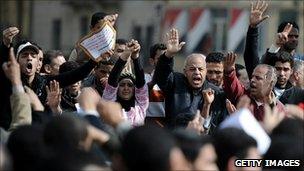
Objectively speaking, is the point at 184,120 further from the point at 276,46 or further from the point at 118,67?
the point at 276,46

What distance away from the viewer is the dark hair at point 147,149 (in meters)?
5.99

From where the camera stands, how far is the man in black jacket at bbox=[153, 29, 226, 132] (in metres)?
9.73

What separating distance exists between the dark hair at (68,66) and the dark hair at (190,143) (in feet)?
12.2

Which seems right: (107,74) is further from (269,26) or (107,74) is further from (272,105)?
(269,26)

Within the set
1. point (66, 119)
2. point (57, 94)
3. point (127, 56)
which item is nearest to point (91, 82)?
point (127, 56)

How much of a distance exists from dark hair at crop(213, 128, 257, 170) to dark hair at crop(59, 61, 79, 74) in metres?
3.56

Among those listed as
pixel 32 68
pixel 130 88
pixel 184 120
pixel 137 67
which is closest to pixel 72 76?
pixel 32 68

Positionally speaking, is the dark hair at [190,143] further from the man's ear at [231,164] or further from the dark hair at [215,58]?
the dark hair at [215,58]

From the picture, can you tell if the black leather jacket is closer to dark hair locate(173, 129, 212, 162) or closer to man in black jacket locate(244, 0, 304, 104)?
man in black jacket locate(244, 0, 304, 104)

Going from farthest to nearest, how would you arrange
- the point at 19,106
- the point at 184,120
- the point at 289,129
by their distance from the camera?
the point at 184,120, the point at 19,106, the point at 289,129

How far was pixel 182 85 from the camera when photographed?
9.88 metres

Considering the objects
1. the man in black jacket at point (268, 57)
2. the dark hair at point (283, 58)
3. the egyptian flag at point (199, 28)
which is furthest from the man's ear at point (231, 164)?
the egyptian flag at point (199, 28)

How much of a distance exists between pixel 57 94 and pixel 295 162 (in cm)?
271

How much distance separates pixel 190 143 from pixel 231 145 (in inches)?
17.2
